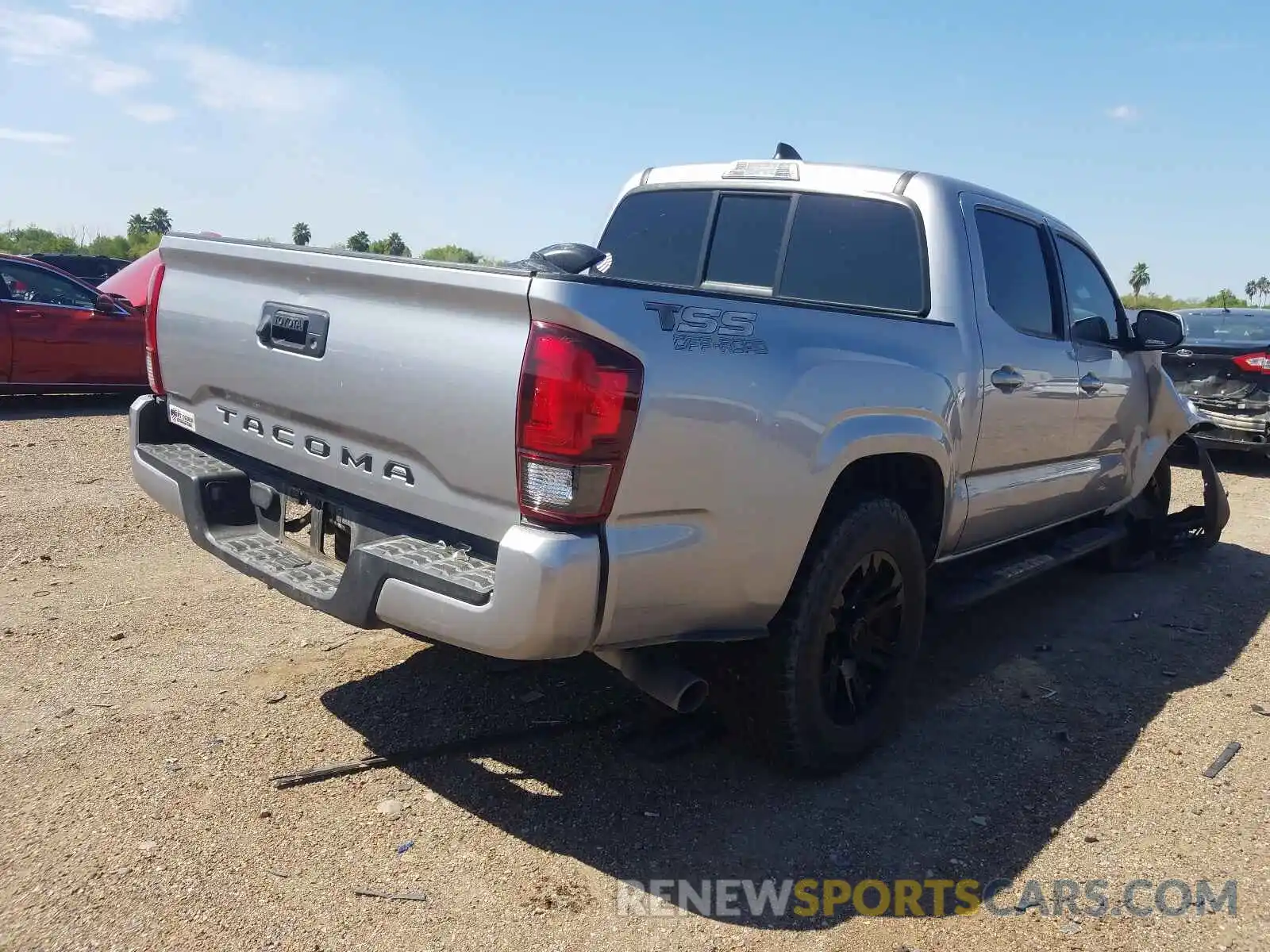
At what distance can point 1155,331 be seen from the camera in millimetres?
5320

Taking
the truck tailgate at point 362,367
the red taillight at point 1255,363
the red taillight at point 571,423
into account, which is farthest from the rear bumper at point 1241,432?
the truck tailgate at point 362,367

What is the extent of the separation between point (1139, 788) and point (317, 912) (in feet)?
8.83

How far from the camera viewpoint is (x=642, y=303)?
2553 mm

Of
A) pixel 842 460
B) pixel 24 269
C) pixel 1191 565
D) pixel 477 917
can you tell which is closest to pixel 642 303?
pixel 842 460

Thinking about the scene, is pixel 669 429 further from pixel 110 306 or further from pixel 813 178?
pixel 110 306

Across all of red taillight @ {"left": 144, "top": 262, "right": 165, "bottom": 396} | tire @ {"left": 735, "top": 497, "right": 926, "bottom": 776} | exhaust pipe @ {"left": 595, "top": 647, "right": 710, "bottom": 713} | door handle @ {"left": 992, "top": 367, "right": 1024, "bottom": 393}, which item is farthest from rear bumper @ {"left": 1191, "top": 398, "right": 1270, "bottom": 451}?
red taillight @ {"left": 144, "top": 262, "right": 165, "bottom": 396}

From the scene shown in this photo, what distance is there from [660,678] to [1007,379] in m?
2.13

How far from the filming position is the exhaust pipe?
2.86 meters

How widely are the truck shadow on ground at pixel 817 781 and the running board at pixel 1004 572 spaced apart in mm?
434

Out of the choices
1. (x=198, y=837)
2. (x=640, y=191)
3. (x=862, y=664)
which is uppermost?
(x=640, y=191)

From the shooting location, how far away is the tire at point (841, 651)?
312 centimetres

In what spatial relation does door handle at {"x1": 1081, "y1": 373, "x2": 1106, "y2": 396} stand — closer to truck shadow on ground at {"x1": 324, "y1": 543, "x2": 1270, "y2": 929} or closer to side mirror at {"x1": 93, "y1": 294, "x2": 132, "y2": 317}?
truck shadow on ground at {"x1": 324, "y1": 543, "x2": 1270, "y2": 929}

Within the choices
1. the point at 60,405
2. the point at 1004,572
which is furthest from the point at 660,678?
the point at 60,405

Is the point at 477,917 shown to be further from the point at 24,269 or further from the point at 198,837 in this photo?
the point at 24,269
